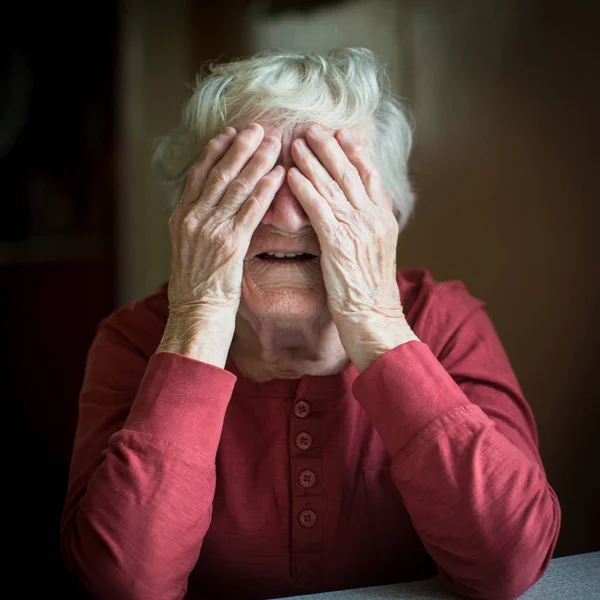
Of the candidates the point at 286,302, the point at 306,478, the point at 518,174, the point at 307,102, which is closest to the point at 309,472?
the point at 306,478

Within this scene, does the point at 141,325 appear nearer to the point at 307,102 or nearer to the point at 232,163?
the point at 232,163

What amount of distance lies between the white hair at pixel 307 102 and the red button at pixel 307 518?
60 centimetres

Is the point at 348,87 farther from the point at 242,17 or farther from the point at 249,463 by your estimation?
the point at 242,17

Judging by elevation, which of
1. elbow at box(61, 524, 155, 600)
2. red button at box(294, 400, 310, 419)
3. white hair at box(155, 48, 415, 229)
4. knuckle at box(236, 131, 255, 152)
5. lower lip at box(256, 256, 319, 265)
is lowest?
elbow at box(61, 524, 155, 600)

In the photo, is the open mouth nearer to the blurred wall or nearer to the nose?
the nose

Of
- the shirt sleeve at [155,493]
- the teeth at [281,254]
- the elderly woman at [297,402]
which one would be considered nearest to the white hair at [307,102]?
the elderly woman at [297,402]

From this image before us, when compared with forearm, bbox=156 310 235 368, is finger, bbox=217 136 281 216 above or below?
above

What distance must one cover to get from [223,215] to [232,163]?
8 centimetres

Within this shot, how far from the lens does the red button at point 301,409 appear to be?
115cm

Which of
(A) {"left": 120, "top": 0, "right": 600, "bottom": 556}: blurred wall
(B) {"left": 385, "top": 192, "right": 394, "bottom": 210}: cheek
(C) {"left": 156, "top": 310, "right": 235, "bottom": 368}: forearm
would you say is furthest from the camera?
(A) {"left": 120, "top": 0, "right": 600, "bottom": 556}: blurred wall

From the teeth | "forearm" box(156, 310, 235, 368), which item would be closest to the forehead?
the teeth

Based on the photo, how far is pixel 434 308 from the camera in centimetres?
125

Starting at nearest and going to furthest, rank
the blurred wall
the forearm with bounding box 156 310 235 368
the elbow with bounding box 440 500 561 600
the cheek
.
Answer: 1. the elbow with bounding box 440 500 561 600
2. the forearm with bounding box 156 310 235 368
3. the cheek
4. the blurred wall

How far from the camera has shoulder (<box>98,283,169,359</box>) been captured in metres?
1.26
